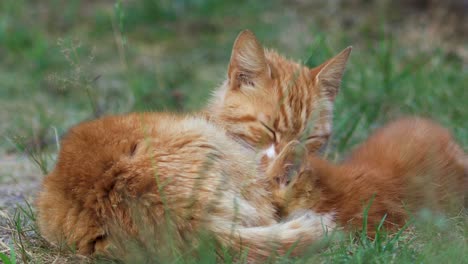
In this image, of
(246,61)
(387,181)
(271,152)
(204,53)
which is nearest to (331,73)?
(246,61)

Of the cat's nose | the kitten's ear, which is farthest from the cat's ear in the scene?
the cat's nose

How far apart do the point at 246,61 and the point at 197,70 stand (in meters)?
3.76

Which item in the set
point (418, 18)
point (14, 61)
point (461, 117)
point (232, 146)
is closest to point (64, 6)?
point (14, 61)

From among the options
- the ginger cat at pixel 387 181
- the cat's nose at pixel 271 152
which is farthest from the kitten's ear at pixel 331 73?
the cat's nose at pixel 271 152

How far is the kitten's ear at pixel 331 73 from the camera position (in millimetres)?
4355

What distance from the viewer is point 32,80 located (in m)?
7.64

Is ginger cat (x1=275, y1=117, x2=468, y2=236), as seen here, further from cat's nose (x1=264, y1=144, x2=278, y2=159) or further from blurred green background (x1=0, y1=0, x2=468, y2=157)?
blurred green background (x1=0, y1=0, x2=468, y2=157)

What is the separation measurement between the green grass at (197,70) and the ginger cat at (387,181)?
0.49ft

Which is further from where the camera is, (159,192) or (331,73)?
(331,73)

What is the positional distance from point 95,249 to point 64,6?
290 inches

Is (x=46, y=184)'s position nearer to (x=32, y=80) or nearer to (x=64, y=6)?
(x=32, y=80)

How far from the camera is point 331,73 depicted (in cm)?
441

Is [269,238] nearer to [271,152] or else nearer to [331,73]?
[271,152]

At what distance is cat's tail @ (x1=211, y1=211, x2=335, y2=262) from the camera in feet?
9.96
